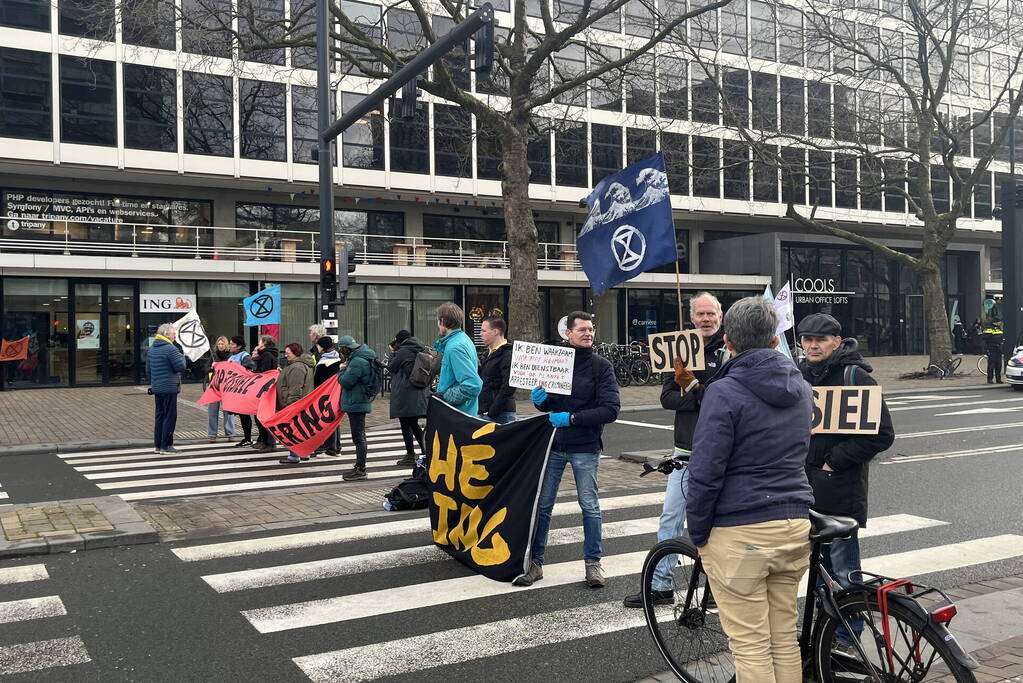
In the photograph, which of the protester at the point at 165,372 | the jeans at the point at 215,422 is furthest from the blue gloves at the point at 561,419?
the jeans at the point at 215,422

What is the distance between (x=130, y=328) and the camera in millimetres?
27047

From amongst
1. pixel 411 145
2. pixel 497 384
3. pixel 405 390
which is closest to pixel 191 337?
pixel 405 390

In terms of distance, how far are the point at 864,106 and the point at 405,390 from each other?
90.9ft

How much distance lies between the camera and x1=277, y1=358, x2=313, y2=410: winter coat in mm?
11789

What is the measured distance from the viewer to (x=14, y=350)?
24.9 m

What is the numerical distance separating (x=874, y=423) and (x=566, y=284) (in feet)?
98.1

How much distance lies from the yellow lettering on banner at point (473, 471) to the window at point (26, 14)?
82.9 ft

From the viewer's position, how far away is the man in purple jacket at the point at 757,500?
3.32 meters

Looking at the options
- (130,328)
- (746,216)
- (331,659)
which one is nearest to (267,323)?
(331,659)

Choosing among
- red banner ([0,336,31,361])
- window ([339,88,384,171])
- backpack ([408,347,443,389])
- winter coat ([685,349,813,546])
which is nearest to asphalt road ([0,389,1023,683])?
winter coat ([685,349,813,546])

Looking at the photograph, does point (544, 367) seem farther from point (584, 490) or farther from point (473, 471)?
point (473, 471)

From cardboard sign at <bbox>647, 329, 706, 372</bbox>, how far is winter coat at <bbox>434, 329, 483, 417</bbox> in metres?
1.88

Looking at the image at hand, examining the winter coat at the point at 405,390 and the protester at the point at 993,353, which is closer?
the winter coat at the point at 405,390

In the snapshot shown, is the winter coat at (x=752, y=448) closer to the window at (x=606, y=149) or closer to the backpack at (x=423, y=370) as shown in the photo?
the backpack at (x=423, y=370)
